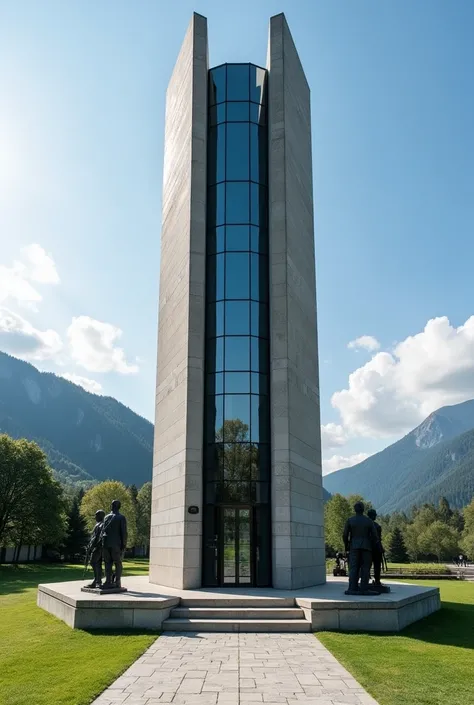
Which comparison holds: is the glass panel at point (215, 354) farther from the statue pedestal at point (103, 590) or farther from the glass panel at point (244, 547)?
the statue pedestal at point (103, 590)

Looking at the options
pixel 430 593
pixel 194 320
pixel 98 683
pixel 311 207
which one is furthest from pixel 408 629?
pixel 311 207

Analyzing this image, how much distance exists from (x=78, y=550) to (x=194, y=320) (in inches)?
2124

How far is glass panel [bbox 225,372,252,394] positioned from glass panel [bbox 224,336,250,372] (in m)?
0.24

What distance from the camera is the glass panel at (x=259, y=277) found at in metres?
24.1

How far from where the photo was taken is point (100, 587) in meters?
16.9

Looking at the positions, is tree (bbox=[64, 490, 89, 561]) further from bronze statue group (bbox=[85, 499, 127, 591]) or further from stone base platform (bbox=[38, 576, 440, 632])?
stone base platform (bbox=[38, 576, 440, 632])

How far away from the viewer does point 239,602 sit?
16.1 metres

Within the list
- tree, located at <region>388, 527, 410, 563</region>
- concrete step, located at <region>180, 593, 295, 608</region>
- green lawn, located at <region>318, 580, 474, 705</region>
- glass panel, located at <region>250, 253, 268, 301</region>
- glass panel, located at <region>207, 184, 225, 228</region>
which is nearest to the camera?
green lawn, located at <region>318, 580, 474, 705</region>

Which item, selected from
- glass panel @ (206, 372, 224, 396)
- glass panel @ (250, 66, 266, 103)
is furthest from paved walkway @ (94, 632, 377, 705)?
glass panel @ (250, 66, 266, 103)

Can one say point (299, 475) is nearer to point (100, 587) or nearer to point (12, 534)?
point (100, 587)

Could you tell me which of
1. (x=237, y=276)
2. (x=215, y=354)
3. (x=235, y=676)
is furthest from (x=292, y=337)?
(x=235, y=676)

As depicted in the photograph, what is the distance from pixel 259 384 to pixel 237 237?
652 centimetres

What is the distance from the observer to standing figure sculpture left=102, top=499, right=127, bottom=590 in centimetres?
1692

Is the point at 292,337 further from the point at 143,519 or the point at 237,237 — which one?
the point at 143,519
